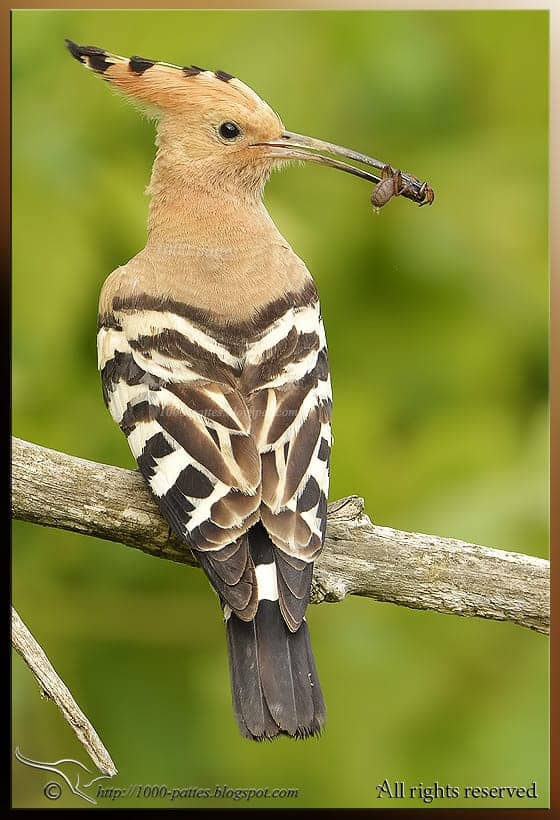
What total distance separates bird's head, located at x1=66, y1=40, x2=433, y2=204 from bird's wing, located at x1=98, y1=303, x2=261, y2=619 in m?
0.32

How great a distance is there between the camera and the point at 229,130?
230 centimetres

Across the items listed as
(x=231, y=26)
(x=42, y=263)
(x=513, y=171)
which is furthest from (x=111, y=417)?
(x=513, y=171)

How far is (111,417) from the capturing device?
232 centimetres

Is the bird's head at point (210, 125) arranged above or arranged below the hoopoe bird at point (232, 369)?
above

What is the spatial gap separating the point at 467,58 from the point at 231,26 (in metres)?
0.49

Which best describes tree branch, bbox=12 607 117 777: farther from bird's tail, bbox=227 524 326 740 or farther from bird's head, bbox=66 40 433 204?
bird's head, bbox=66 40 433 204

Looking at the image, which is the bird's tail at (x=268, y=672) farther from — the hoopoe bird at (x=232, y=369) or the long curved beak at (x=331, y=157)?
the long curved beak at (x=331, y=157)

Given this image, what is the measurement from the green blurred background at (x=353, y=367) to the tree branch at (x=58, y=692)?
6cm

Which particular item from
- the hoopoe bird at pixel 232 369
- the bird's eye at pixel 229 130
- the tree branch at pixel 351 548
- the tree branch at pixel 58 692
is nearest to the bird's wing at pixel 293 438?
the hoopoe bird at pixel 232 369

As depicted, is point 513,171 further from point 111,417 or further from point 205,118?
point 111,417

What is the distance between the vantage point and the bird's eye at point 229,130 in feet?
7.52

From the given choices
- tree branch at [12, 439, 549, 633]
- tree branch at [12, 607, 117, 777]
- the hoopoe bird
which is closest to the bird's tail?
the hoopoe bird

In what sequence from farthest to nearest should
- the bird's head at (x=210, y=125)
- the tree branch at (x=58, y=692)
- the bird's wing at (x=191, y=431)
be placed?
1. the bird's head at (x=210, y=125)
2. the tree branch at (x=58, y=692)
3. the bird's wing at (x=191, y=431)

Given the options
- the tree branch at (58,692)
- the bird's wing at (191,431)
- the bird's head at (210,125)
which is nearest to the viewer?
the bird's wing at (191,431)
